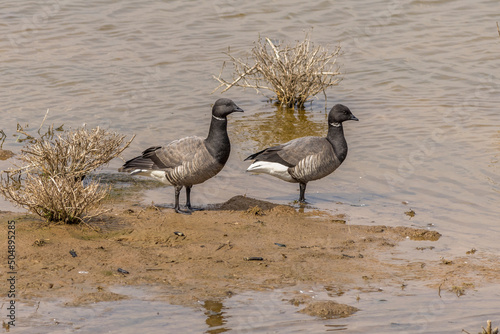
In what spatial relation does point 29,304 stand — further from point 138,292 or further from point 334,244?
point 334,244

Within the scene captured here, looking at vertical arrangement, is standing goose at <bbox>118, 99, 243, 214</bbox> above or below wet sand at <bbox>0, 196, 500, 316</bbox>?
above

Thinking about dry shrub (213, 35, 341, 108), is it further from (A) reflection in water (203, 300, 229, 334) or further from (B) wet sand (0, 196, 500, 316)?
(A) reflection in water (203, 300, 229, 334)

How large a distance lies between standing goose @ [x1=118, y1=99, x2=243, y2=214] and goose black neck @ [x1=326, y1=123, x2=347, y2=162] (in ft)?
5.88

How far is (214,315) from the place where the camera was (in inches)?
246

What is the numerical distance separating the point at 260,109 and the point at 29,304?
1025 centimetres

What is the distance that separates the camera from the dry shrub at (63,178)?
7.88 meters

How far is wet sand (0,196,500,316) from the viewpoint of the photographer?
683cm

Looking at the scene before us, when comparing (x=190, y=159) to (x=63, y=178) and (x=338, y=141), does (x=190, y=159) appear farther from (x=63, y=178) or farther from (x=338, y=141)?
(x=338, y=141)

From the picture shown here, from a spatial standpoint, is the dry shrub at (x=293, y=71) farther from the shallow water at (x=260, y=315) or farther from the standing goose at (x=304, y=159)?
the shallow water at (x=260, y=315)

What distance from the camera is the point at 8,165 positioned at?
38.1 feet

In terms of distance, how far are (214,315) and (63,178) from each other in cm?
323

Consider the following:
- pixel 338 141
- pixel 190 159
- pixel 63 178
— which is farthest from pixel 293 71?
pixel 63 178

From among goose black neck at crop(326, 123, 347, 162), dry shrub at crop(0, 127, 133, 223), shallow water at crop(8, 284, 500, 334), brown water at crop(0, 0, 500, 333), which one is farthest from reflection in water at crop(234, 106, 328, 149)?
shallow water at crop(8, 284, 500, 334)

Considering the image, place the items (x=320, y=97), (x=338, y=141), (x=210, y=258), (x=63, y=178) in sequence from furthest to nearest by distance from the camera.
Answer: (x=320, y=97)
(x=338, y=141)
(x=63, y=178)
(x=210, y=258)
